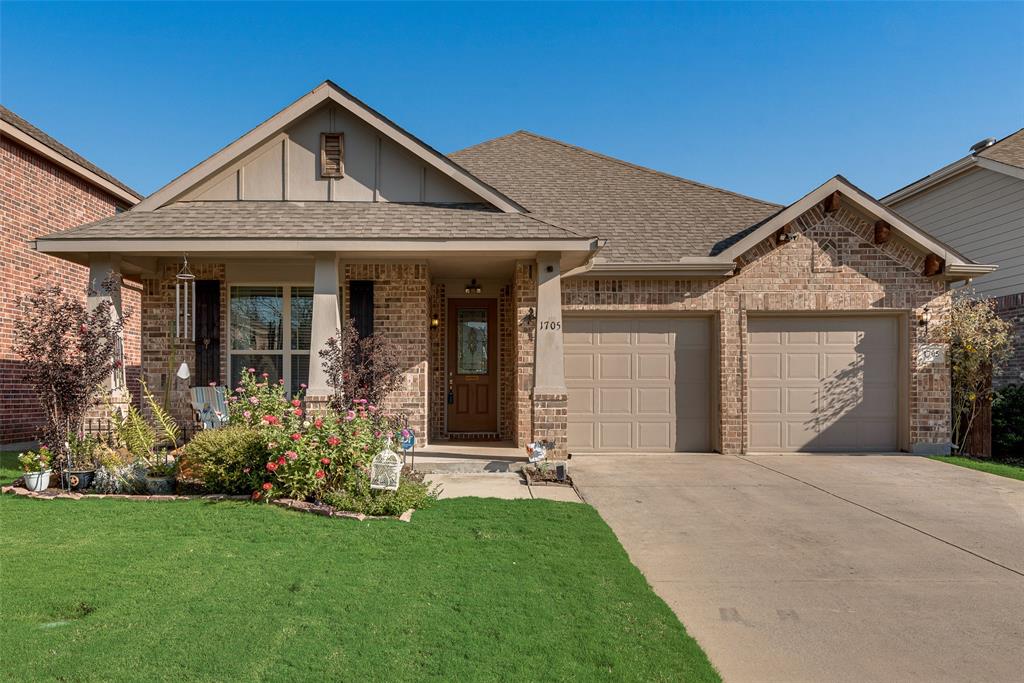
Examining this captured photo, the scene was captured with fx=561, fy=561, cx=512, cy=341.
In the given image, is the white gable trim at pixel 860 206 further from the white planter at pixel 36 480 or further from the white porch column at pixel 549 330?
the white planter at pixel 36 480

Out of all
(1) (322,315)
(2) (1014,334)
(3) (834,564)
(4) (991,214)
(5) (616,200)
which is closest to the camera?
(3) (834,564)

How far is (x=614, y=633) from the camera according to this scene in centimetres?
314

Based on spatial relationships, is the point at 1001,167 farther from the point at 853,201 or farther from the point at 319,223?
the point at 319,223

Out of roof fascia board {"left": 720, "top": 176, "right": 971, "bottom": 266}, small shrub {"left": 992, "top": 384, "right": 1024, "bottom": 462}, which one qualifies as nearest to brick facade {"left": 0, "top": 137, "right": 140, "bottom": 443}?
roof fascia board {"left": 720, "top": 176, "right": 971, "bottom": 266}

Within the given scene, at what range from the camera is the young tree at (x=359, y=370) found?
23.2ft

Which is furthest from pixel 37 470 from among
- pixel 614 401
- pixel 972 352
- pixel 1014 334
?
pixel 1014 334

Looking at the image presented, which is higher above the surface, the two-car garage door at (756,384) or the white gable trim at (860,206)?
the white gable trim at (860,206)

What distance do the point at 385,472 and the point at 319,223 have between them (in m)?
4.02

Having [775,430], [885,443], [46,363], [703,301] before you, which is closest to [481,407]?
[703,301]

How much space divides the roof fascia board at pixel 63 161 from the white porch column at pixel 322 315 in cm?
629

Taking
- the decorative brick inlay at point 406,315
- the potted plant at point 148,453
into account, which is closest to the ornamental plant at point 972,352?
the decorative brick inlay at point 406,315

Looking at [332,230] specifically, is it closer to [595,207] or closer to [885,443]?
[595,207]

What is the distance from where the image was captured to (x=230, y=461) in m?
5.93

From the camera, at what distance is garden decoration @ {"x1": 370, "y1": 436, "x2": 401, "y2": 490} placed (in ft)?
17.9
